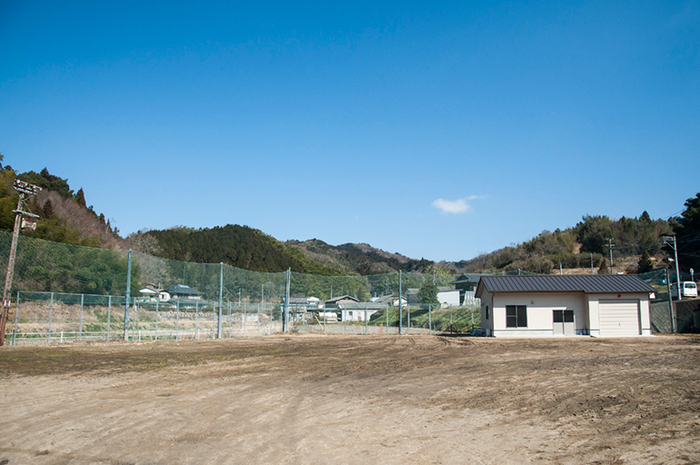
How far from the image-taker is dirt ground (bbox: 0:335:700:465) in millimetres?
5121

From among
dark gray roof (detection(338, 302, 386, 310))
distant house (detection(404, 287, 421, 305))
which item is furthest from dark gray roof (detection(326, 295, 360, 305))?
distant house (detection(404, 287, 421, 305))

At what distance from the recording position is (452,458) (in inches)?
197

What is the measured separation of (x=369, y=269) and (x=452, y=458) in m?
136

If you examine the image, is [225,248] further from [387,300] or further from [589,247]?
[589,247]

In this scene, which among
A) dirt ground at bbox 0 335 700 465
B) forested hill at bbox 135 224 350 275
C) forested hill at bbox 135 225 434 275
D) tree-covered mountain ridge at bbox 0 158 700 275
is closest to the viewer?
dirt ground at bbox 0 335 700 465

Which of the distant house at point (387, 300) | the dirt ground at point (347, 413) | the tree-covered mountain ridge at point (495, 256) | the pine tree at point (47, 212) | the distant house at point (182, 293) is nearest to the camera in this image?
the dirt ground at point (347, 413)

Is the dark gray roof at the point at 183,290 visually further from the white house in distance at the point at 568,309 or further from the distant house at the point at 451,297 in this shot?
the distant house at the point at 451,297

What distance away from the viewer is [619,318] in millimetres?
27516

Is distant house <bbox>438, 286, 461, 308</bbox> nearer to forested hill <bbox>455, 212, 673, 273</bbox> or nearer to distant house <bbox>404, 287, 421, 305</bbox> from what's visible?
distant house <bbox>404, 287, 421, 305</bbox>

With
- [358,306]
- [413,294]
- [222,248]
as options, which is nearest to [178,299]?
[358,306]

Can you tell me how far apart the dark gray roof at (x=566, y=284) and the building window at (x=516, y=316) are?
3.83ft

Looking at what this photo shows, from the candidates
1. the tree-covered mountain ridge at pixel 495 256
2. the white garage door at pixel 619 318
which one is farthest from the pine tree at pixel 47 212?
the white garage door at pixel 619 318

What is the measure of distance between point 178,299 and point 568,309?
73.1 feet

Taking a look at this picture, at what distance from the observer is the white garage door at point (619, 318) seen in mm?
27344
